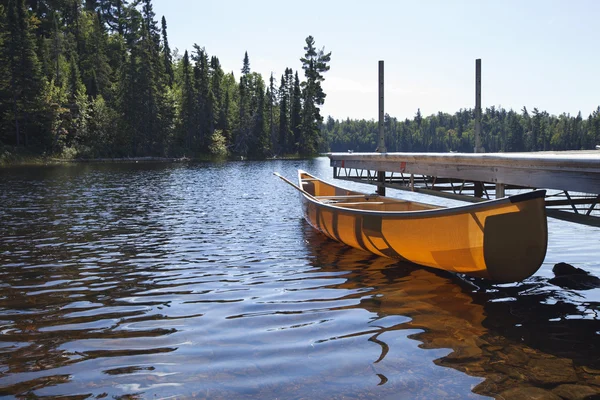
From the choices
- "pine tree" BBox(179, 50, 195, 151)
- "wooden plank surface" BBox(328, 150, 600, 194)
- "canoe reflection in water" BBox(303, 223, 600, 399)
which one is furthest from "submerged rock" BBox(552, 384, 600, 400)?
"pine tree" BBox(179, 50, 195, 151)

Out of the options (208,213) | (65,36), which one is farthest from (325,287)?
(65,36)

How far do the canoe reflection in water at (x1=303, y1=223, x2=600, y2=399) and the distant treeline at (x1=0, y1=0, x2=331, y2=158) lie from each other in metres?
65.8

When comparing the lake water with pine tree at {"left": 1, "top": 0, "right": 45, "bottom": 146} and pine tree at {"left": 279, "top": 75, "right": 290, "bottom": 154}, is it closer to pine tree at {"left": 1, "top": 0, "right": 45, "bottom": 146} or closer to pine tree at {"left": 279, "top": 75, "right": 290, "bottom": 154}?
pine tree at {"left": 1, "top": 0, "right": 45, "bottom": 146}

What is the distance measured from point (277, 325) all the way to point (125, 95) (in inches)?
3450

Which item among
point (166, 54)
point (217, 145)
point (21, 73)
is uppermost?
point (166, 54)

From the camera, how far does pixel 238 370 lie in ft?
16.0

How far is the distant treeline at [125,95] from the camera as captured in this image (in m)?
64.4

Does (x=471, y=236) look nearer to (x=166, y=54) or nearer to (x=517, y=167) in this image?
(x=517, y=167)

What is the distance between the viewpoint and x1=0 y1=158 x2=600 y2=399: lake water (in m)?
4.62

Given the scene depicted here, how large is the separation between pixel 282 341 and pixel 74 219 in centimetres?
1365

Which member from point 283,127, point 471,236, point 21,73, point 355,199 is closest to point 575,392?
point 471,236

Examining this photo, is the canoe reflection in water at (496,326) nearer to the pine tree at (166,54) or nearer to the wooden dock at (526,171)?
the wooden dock at (526,171)

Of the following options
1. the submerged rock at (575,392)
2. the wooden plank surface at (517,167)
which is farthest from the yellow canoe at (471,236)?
the submerged rock at (575,392)

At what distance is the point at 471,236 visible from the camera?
301 inches
